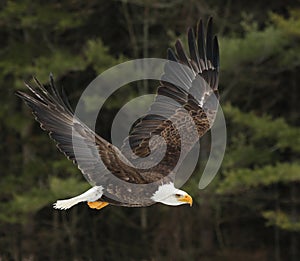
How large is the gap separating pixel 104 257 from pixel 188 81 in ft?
29.7

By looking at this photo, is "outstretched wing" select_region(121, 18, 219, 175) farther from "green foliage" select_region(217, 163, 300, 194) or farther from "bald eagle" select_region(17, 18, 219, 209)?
"green foliage" select_region(217, 163, 300, 194)

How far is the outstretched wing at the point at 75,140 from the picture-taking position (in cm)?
735

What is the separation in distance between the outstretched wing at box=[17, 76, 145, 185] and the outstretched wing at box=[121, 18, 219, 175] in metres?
0.52

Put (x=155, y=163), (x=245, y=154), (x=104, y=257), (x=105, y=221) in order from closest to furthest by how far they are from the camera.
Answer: (x=155, y=163) → (x=245, y=154) → (x=104, y=257) → (x=105, y=221)

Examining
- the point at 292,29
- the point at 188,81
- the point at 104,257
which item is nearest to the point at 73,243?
the point at 104,257

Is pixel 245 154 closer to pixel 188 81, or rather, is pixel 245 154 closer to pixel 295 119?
pixel 295 119

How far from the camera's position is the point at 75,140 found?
24.3 feet

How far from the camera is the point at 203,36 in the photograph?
824 centimetres

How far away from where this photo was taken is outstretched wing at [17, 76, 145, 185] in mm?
7352

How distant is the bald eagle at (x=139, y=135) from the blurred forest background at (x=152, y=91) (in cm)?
603

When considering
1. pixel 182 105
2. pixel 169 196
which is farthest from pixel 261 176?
pixel 169 196

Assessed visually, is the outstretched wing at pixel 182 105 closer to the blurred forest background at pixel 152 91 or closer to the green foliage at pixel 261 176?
the blurred forest background at pixel 152 91

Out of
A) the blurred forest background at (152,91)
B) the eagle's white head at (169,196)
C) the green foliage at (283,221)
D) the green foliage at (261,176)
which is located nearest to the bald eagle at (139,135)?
the eagle's white head at (169,196)

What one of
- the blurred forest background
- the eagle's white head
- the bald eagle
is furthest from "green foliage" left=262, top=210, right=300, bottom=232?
the eagle's white head
